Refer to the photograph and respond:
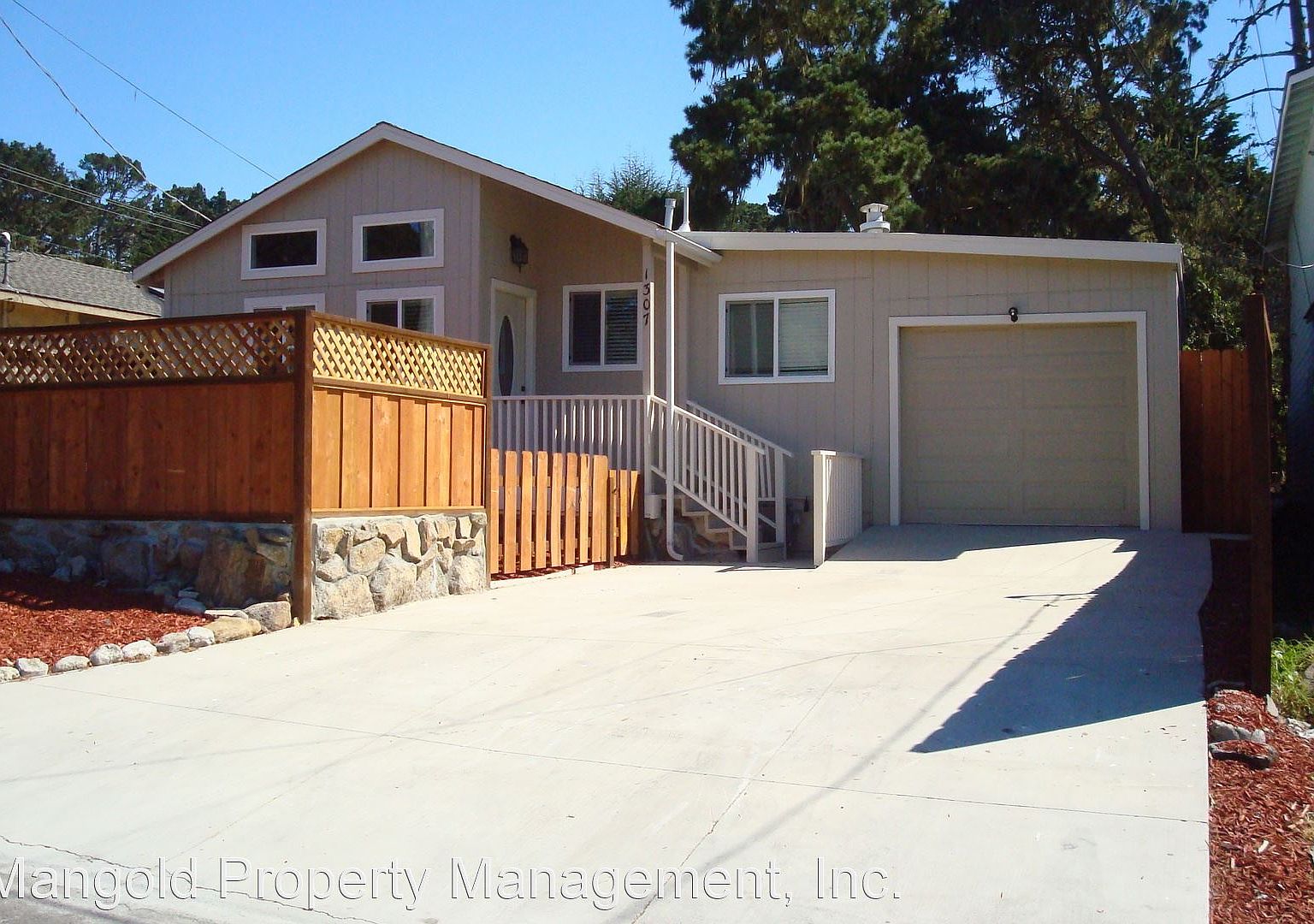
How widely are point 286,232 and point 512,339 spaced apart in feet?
11.0

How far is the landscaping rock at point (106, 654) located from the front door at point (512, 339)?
294 inches

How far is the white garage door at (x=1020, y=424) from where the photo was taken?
1281 centimetres

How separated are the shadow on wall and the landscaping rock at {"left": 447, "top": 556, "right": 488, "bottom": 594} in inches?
175

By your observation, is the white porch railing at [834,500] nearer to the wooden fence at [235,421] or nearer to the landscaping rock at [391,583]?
the wooden fence at [235,421]

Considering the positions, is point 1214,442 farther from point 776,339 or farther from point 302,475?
point 302,475

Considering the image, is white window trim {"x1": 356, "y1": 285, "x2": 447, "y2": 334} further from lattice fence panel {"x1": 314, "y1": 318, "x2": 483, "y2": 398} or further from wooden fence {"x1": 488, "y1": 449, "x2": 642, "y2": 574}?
lattice fence panel {"x1": 314, "y1": 318, "x2": 483, "y2": 398}

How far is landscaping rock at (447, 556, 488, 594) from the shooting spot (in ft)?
32.2

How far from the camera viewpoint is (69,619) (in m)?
7.93

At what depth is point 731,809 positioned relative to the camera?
4508mm

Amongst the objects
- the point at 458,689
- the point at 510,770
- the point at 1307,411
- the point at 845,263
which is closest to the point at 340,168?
the point at 845,263

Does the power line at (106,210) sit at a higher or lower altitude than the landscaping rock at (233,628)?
higher

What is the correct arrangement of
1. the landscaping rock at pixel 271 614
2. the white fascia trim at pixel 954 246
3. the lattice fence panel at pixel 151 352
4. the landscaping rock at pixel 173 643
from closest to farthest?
the landscaping rock at pixel 173 643 < the landscaping rock at pixel 271 614 < the lattice fence panel at pixel 151 352 < the white fascia trim at pixel 954 246

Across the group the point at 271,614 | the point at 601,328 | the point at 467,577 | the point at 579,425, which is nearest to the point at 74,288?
the point at 601,328

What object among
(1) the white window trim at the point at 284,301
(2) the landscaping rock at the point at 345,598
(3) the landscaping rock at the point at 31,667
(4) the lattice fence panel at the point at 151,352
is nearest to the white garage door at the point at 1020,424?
(2) the landscaping rock at the point at 345,598
